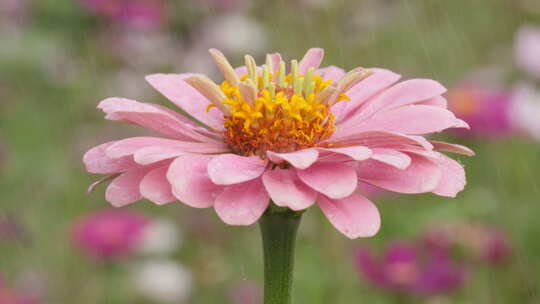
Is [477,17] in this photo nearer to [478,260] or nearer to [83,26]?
[83,26]

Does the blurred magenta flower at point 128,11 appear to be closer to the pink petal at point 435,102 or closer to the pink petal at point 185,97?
the pink petal at point 185,97

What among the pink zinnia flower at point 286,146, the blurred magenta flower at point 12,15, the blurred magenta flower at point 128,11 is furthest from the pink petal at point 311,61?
the blurred magenta flower at point 12,15

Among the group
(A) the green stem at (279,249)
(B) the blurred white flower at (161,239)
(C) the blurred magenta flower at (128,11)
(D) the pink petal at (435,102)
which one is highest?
(D) the pink petal at (435,102)

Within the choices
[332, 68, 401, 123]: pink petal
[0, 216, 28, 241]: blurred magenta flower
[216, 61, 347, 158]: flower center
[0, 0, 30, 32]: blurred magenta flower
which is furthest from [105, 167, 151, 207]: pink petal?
[0, 0, 30, 32]: blurred magenta flower

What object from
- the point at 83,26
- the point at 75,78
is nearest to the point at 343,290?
the point at 75,78

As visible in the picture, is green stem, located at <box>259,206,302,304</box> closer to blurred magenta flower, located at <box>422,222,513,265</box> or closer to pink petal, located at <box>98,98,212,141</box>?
pink petal, located at <box>98,98,212,141</box>

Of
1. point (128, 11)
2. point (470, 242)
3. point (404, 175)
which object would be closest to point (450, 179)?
point (404, 175)

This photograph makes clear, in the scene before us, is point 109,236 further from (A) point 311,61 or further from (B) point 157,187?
(B) point 157,187
